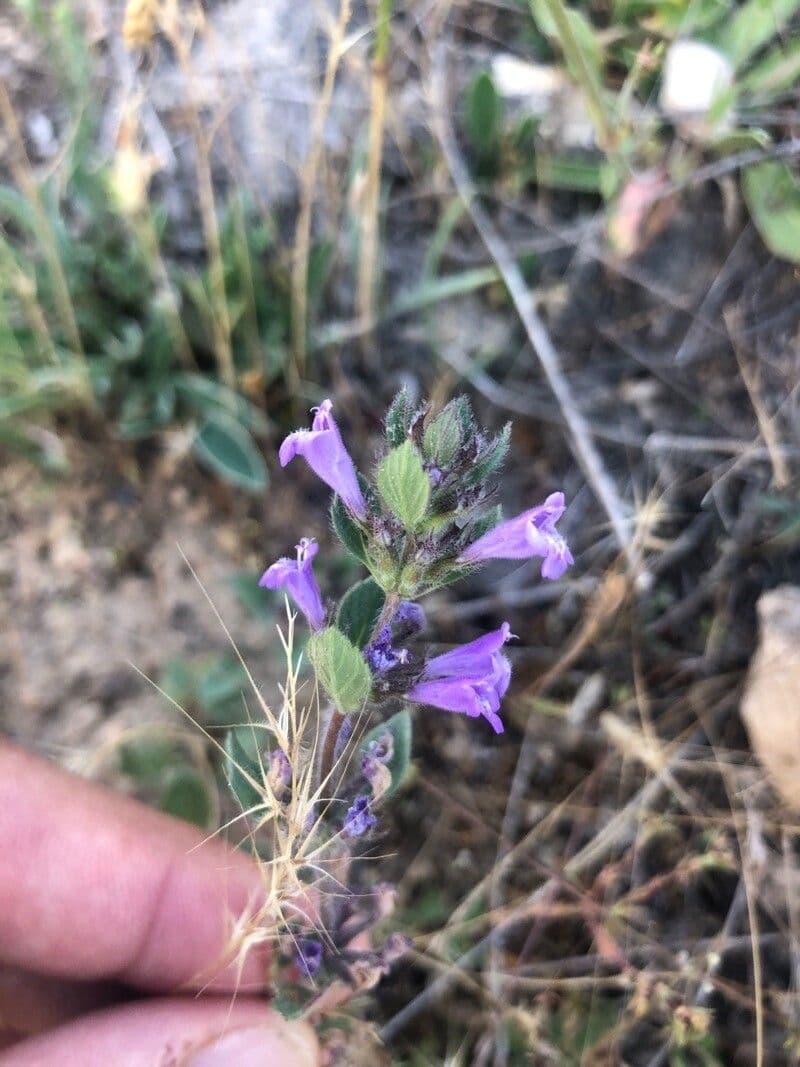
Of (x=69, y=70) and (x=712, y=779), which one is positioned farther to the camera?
(x=69, y=70)

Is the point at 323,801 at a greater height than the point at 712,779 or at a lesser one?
greater

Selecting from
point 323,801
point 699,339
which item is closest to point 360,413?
point 699,339

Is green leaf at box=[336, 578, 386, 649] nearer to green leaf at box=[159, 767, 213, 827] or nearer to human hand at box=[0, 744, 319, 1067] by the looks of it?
human hand at box=[0, 744, 319, 1067]

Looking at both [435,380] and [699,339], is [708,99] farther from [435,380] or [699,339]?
[435,380]

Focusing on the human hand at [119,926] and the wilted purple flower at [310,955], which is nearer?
the wilted purple flower at [310,955]

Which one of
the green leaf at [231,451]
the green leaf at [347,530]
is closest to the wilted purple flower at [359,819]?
the green leaf at [347,530]

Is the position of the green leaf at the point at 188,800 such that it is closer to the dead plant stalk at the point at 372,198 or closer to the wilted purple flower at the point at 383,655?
the wilted purple flower at the point at 383,655
